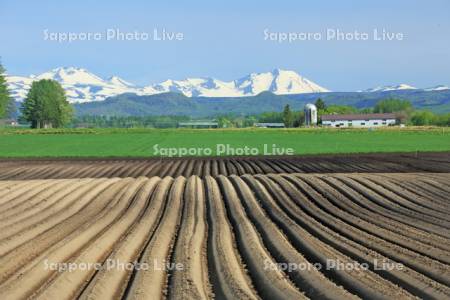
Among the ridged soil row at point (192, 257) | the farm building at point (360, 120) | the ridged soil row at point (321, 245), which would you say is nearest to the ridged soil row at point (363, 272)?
the ridged soil row at point (321, 245)

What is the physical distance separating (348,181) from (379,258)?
10.5 meters

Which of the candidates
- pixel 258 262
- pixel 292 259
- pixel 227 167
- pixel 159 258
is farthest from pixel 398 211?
pixel 227 167

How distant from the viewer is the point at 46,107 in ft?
395

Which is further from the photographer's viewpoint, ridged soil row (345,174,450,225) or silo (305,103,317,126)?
silo (305,103,317,126)

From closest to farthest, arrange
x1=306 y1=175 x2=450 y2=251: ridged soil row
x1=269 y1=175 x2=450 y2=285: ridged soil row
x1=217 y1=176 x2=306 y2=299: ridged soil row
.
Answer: x1=217 y1=176 x2=306 y2=299: ridged soil row < x1=269 y1=175 x2=450 y2=285: ridged soil row < x1=306 y1=175 x2=450 y2=251: ridged soil row

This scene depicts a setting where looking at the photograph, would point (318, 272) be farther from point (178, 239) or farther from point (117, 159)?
point (117, 159)

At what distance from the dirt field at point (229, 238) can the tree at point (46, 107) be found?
336 ft

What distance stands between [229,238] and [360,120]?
14603cm

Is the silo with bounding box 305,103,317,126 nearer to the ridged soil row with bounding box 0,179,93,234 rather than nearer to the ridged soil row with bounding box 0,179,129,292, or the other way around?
the ridged soil row with bounding box 0,179,93,234

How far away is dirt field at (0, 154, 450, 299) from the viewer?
27.7 feet

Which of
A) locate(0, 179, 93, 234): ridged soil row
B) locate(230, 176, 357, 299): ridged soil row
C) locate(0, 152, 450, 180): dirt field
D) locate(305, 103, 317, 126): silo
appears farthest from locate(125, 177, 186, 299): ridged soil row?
locate(305, 103, 317, 126): silo

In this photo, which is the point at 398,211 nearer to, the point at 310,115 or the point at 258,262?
the point at 258,262

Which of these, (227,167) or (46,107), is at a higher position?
(46,107)

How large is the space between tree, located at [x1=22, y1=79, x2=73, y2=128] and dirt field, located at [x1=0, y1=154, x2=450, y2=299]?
4036 inches
